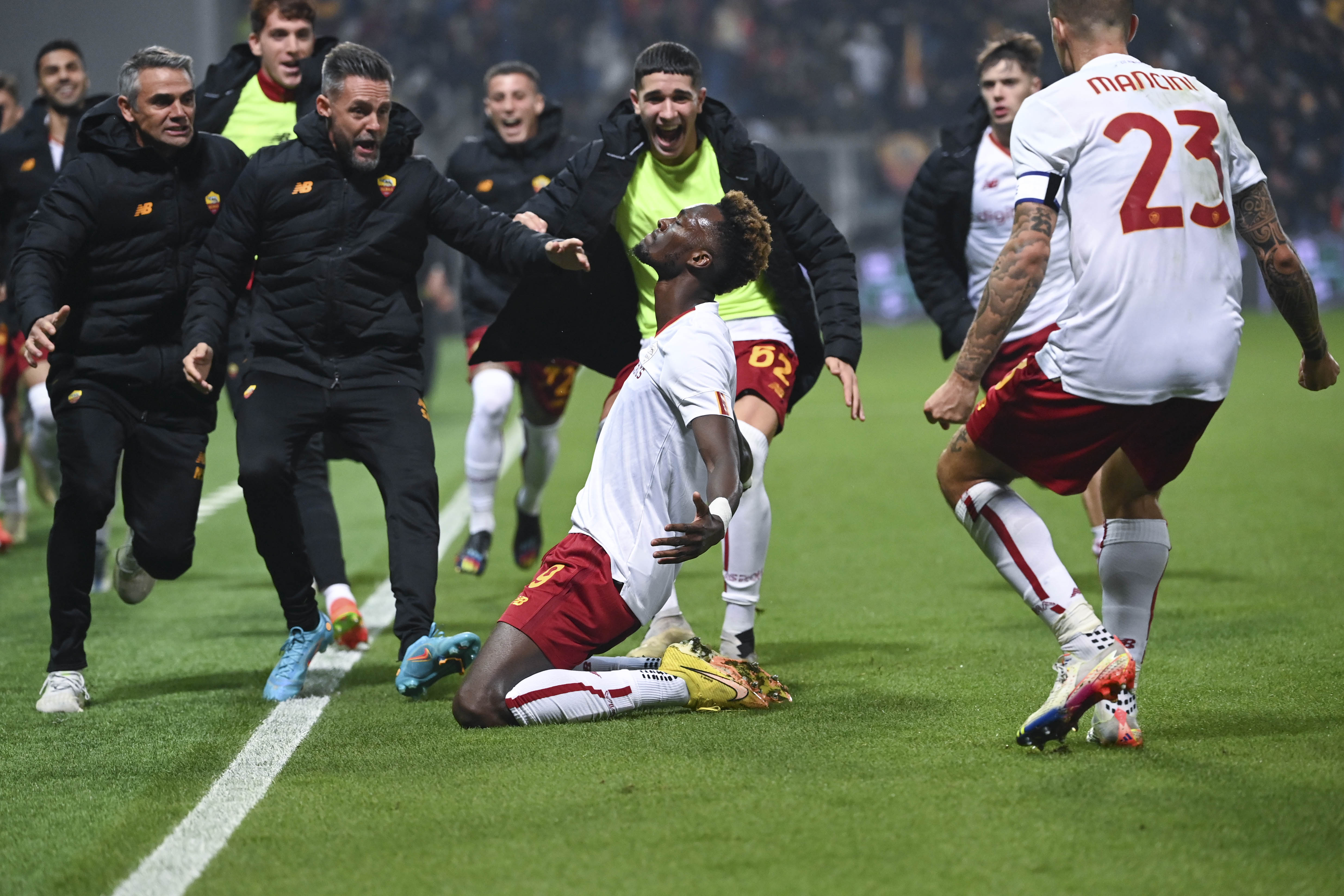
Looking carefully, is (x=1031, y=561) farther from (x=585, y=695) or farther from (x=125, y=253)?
(x=125, y=253)

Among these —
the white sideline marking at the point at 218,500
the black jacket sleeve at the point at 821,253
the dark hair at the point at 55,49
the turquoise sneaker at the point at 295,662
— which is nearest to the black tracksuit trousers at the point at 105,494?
the turquoise sneaker at the point at 295,662

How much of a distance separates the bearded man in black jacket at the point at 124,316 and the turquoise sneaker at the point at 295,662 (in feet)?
1.61

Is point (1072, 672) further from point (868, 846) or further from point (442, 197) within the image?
point (442, 197)

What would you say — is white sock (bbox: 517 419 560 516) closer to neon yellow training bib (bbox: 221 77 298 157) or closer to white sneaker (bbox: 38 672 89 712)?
neon yellow training bib (bbox: 221 77 298 157)

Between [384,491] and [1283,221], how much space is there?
22581 mm

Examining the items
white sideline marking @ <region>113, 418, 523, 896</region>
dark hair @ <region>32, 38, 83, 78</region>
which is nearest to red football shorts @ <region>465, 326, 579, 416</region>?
white sideline marking @ <region>113, 418, 523, 896</region>

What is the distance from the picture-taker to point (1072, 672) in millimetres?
3930

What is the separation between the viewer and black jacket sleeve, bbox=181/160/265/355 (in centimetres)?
Result: 517

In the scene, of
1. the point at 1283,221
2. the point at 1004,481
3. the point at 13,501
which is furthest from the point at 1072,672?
the point at 1283,221

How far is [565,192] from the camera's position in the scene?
562 centimetres

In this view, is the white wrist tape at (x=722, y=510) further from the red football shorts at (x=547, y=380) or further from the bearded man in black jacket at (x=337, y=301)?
the red football shorts at (x=547, y=380)

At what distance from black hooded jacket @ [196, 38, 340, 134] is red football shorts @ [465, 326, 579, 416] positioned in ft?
6.20

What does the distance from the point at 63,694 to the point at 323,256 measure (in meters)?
1.63

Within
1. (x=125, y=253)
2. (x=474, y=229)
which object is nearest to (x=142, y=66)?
(x=125, y=253)
